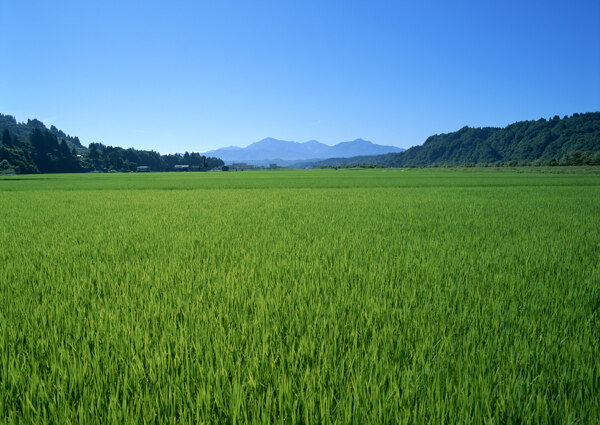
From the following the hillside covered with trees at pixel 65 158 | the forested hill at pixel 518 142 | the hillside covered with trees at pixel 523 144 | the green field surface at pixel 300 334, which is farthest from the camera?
the forested hill at pixel 518 142

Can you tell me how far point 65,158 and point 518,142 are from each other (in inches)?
6843

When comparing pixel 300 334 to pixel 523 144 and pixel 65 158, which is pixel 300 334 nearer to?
pixel 65 158

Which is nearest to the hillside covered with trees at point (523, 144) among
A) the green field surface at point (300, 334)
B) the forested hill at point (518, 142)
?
the forested hill at point (518, 142)

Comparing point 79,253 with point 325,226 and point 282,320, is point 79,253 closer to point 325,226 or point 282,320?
point 282,320

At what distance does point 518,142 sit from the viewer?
13225 centimetres

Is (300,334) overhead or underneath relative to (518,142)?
underneath

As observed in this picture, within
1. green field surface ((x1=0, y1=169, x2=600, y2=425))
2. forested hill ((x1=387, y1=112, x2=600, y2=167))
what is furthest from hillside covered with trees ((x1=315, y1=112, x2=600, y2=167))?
green field surface ((x1=0, y1=169, x2=600, y2=425))

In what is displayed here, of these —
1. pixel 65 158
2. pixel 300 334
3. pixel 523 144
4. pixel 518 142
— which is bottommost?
pixel 300 334

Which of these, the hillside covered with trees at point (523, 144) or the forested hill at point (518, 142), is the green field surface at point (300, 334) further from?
the forested hill at point (518, 142)

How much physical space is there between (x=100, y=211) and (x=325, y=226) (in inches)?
305

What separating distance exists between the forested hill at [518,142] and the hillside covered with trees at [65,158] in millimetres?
131006

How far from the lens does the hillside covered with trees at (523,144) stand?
299 feet

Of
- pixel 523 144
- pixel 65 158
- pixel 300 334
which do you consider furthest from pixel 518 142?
pixel 65 158

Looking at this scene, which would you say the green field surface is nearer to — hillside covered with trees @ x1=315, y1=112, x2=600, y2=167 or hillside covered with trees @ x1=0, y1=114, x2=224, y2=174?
hillside covered with trees @ x1=315, y1=112, x2=600, y2=167
